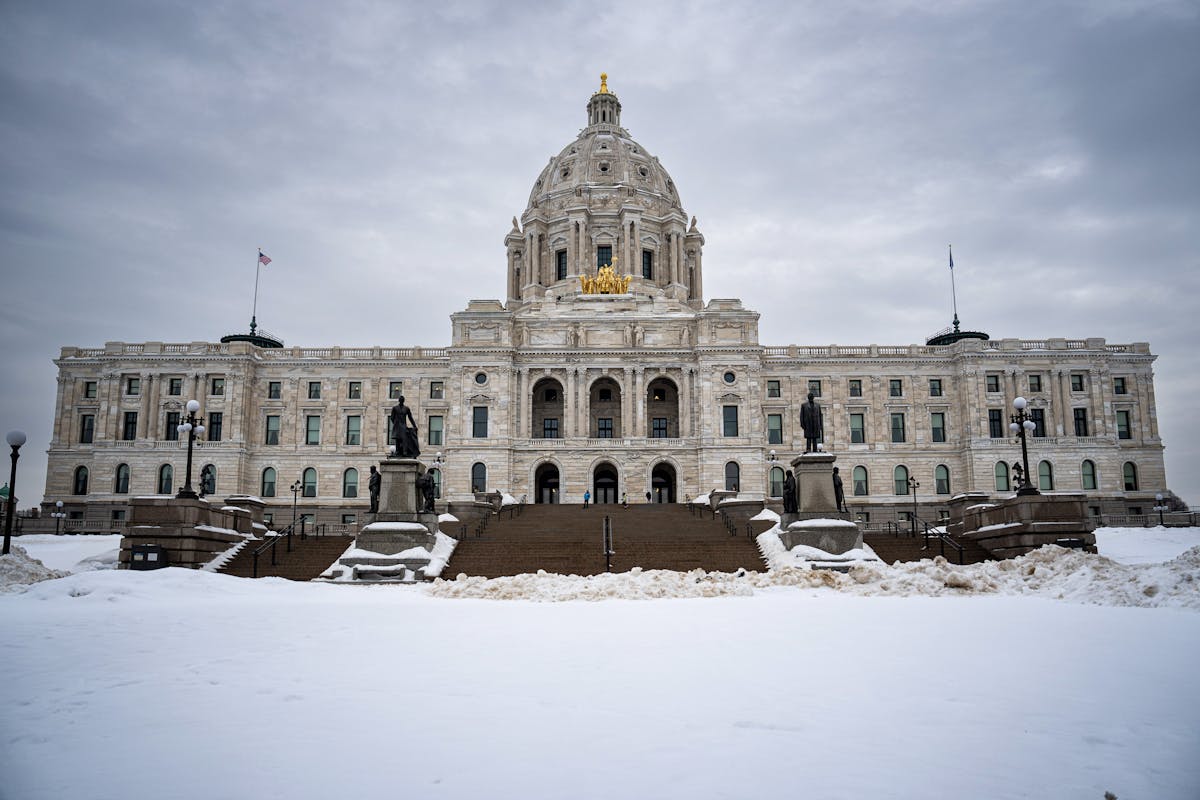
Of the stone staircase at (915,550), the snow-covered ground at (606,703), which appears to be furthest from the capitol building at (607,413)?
the snow-covered ground at (606,703)

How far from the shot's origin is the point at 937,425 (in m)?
62.7

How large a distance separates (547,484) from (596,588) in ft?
145

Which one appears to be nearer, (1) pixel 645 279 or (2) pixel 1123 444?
(2) pixel 1123 444

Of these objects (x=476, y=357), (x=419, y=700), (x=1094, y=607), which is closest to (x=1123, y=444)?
(x=476, y=357)

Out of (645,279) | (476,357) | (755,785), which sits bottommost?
(755,785)

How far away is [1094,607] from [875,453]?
50.8 metres

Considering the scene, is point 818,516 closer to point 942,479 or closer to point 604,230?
point 942,479

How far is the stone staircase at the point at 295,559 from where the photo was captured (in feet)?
83.4

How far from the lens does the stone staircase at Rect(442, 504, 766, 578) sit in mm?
25906

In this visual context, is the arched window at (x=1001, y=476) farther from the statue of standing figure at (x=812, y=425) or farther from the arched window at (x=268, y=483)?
the arched window at (x=268, y=483)

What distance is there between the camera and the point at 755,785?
5.14 meters

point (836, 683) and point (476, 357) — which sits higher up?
point (476, 357)

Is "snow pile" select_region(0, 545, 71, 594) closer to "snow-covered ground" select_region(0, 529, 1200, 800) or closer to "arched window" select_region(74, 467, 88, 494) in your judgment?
"snow-covered ground" select_region(0, 529, 1200, 800)

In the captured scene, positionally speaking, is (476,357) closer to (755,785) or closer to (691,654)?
(691,654)
